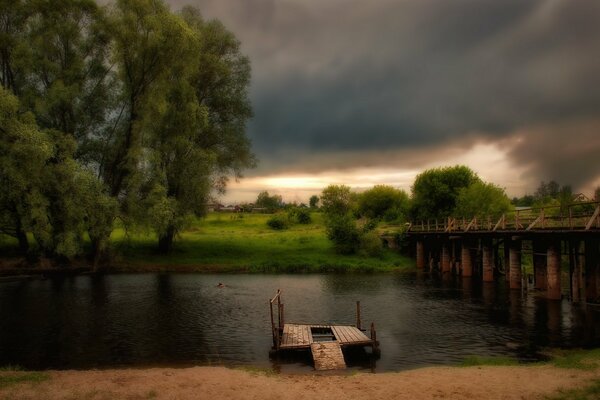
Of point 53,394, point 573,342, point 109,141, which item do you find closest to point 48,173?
point 109,141

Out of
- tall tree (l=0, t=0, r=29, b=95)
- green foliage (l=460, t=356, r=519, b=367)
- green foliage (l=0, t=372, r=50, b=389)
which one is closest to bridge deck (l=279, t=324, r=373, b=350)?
green foliage (l=460, t=356, r=519, b=367)

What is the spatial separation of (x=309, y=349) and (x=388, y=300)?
15235 mm

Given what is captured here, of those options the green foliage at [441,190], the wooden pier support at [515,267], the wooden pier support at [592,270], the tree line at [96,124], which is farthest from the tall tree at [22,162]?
the green foliage at [441,190]

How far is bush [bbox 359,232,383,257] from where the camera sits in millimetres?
60562

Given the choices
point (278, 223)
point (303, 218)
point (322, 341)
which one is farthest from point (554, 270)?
point (303, 218)

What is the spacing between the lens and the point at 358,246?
201 ft

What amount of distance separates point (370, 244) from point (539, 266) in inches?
948

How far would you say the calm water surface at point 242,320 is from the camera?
845 inches

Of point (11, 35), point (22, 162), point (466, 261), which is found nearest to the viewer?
point (22, 162)

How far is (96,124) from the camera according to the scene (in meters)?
49.1

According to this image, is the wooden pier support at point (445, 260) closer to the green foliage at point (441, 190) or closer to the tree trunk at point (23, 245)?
the green foliage at point (441, 190)

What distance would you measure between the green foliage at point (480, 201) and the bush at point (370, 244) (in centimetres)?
1381

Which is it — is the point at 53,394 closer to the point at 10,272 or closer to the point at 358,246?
the point at 10,272

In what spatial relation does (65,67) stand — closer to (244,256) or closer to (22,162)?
(22,162)
